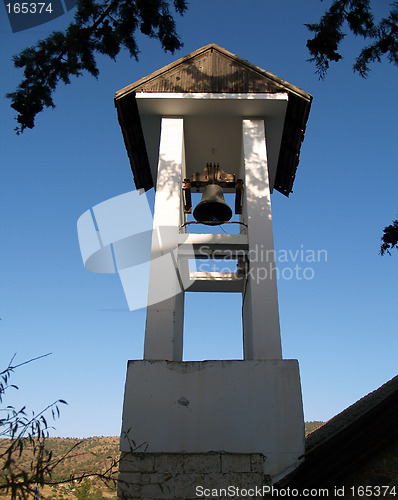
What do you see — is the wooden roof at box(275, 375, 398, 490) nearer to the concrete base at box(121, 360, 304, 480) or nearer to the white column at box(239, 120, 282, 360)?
the concrete base at box(121, 360, 304, 480)

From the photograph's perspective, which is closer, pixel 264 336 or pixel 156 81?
pixel 264 336

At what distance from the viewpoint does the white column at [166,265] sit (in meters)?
5.08

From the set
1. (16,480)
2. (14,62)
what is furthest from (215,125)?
(16,480)

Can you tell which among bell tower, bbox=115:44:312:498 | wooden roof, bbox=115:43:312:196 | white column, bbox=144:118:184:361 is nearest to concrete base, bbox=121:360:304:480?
bell tower, bbox=115:44:312:498

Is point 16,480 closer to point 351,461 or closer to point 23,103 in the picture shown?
point 351,461

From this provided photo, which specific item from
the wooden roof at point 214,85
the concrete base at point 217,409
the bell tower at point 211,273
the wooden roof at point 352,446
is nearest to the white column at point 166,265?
the bell tower at point 211,273

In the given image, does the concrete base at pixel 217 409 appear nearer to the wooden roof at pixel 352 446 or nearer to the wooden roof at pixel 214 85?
the wooden roof at pixel 352 446

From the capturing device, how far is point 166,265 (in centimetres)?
560

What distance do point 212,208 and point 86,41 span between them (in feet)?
9.99

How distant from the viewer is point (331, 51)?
15.8 feet

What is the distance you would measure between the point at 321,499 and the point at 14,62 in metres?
5.33

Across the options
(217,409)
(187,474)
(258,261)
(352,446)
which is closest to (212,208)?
(258,261)

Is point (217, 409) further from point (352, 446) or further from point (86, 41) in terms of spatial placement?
point (86, 41)

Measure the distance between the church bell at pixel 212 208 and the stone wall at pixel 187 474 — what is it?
3.53 metres
